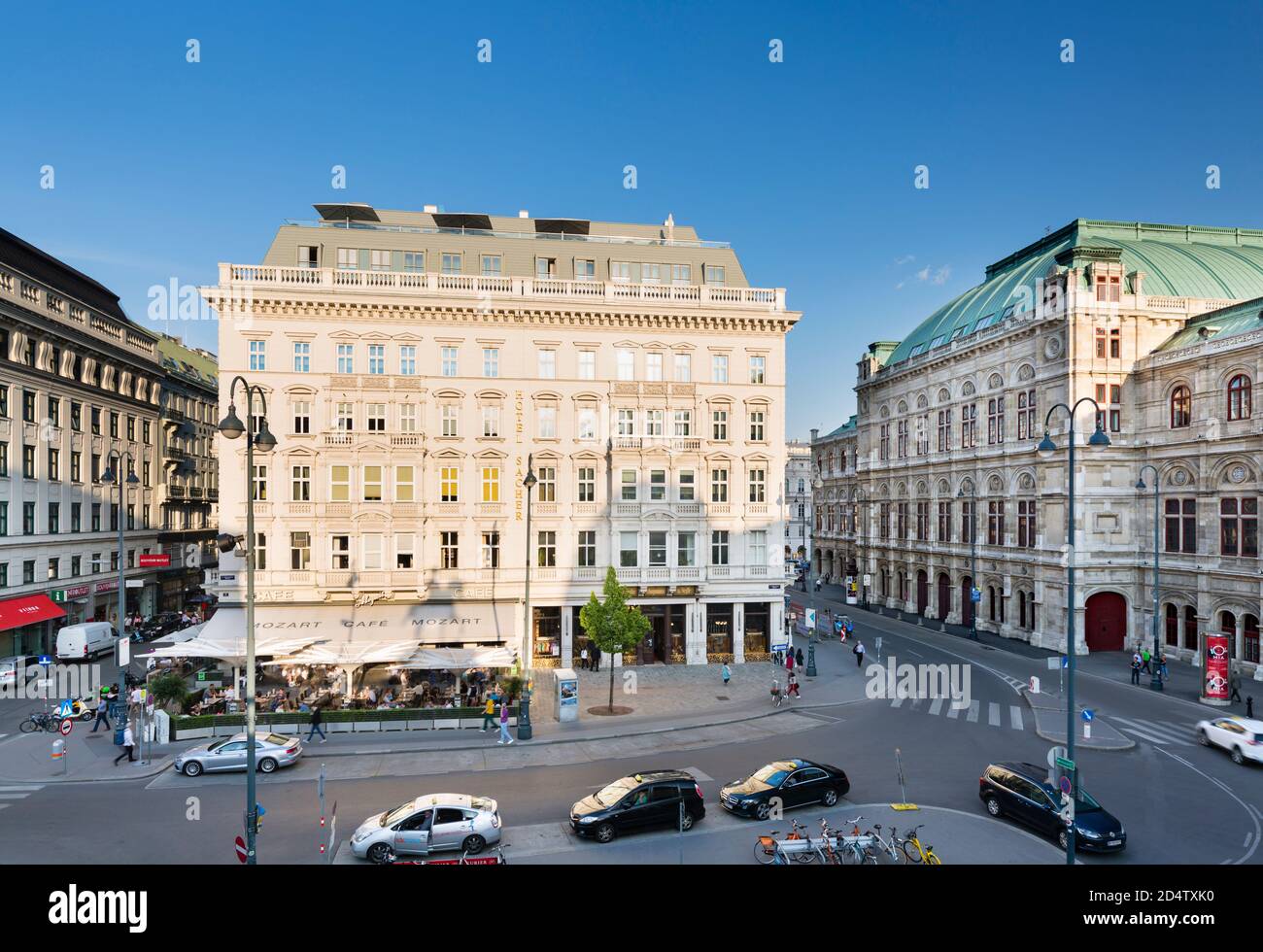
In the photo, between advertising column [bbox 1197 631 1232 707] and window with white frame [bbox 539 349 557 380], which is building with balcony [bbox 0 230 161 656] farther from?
advertising column [bbox 1197 631 1232 707]

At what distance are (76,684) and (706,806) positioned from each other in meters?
33.1

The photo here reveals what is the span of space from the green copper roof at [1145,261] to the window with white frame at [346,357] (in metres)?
42.1

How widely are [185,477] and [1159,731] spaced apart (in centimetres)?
6792

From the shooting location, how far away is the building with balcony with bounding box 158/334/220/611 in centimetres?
5738

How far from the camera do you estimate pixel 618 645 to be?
3198cm

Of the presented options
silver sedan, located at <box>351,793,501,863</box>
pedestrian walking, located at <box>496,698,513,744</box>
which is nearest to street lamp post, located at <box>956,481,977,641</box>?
pedestrian walking, located at <box>496,698,513,744</box>

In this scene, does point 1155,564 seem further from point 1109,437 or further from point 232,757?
point 232,757

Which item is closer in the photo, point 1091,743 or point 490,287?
point 1091,743

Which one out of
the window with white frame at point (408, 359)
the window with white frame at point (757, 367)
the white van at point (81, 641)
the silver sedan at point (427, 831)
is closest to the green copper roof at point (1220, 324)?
the window with white frame at point (757, 367)

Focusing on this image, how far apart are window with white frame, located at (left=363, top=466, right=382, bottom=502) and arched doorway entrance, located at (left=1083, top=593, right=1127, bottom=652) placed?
42.0 m

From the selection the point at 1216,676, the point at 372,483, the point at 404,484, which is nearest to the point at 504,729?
the point at 404,484

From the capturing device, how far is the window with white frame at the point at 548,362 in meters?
39.2

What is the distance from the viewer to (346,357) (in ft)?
124
